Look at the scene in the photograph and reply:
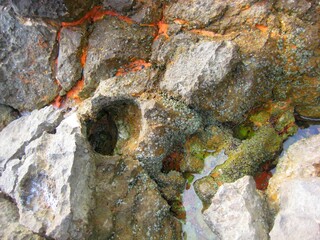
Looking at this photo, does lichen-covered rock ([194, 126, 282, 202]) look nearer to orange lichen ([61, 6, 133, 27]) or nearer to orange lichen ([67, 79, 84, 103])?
orange lichen ([67, 79, 84, 103])

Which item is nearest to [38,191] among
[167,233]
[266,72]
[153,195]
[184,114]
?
[153,195]

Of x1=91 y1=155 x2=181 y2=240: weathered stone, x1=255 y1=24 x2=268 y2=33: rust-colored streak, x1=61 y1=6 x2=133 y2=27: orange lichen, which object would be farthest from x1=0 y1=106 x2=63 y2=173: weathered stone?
x1=255 y1=24 x2=268 y2=33: rust-colored streak

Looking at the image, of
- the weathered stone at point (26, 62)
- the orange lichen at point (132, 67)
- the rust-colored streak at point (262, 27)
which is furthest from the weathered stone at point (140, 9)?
the rust-colored streak at point (262, 27)

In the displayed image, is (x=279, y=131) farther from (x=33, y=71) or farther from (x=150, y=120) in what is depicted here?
(x=33, y=71)

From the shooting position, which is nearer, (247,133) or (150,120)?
(150,120)

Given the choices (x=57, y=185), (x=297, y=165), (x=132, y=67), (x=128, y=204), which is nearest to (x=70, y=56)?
(x=132, y=67)

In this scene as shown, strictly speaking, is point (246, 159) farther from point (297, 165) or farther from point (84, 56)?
point (84, 56)
